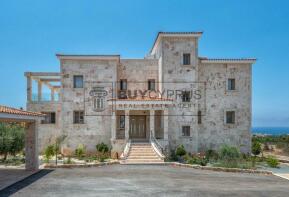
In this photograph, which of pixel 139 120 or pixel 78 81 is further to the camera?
pixel 139 120

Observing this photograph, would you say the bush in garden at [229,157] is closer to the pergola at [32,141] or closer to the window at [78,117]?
the pergola at [32,141]

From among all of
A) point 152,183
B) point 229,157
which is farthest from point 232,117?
point 152,183

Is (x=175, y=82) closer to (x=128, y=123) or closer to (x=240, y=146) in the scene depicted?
(x=128, y=123)

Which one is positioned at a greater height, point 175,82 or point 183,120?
point 175,82

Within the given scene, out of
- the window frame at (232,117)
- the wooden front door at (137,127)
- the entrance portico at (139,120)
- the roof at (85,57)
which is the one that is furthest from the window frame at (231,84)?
the roof at (85,57)

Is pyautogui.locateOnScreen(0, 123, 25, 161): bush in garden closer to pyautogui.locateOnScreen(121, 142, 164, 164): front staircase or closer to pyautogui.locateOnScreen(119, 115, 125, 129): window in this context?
pyautogui.locateOnScreen(121, 142, 164, 164): front staircase

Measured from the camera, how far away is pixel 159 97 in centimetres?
3055

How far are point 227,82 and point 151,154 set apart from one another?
39.2 ft

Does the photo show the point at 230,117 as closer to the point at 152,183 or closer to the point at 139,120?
the point at 139,120

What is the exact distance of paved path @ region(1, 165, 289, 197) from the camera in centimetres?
1358

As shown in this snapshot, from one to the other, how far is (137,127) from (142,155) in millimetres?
6551

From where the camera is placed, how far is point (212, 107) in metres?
31.2

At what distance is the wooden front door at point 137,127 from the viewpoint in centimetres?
3094

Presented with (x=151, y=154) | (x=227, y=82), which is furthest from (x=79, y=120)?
(x=227, y=82)
